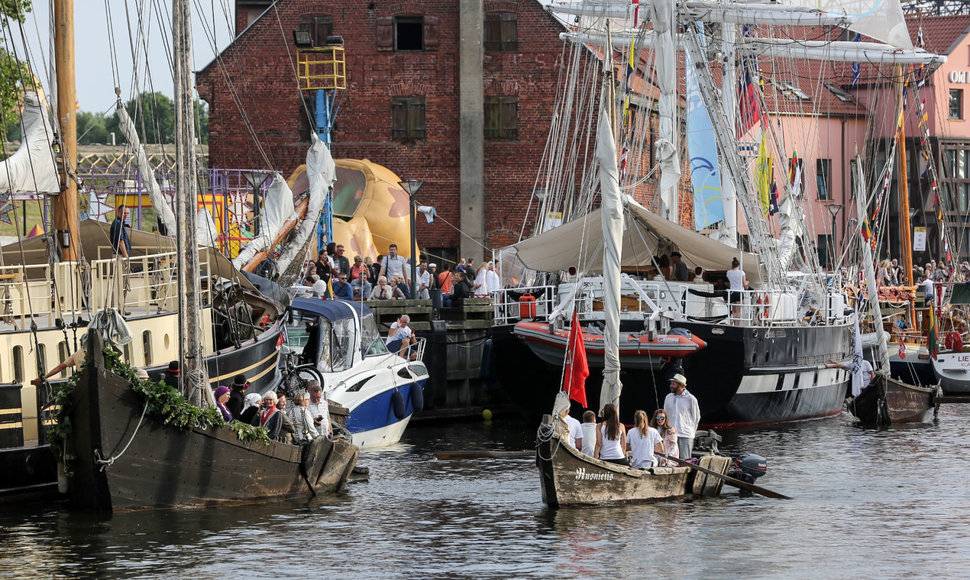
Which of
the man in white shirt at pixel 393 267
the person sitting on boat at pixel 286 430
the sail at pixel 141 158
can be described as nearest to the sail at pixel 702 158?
the man in white shirt at pixel 393 267

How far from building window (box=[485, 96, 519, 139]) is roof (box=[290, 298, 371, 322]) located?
2159 centimetres

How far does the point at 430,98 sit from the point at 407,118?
1.02 m

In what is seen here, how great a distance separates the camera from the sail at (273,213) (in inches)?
1320

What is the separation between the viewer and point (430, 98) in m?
52.8

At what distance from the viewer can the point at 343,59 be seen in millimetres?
49438

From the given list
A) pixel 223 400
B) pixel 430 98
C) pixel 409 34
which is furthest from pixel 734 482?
pixel 409 34

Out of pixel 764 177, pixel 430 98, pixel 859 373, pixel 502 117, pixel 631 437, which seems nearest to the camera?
pixel 631 437

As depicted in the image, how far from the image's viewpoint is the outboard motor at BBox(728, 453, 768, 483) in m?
24.4

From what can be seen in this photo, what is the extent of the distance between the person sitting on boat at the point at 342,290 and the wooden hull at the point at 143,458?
13502 mm

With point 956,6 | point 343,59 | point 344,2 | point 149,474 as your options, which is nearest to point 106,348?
point 149,474

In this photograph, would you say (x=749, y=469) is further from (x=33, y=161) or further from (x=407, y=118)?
(x=407, y=118)

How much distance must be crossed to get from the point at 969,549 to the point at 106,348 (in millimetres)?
11281

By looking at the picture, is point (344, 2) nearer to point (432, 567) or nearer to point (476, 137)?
point (476, 137)

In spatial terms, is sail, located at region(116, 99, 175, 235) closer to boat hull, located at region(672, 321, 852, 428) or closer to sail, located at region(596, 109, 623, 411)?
sail, located at region(596, 109, 623, 411)
